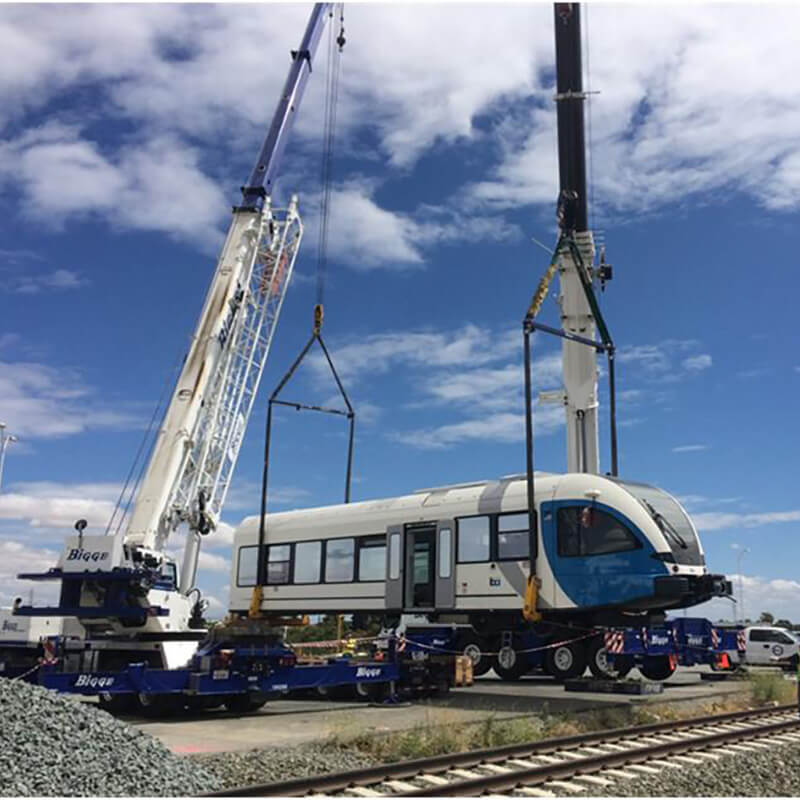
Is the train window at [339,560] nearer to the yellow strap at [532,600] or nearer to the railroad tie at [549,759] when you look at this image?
the yellow strap at [532,600]

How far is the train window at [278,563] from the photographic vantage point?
22.9 metres

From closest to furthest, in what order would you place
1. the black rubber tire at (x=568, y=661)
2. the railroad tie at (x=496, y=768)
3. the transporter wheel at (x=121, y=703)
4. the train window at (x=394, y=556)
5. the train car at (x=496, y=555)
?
the railroad tie at (x=496, y=768)
the transporter wheel at (x=121, y=703)
the train car at (x=496, y=555)
the black rubber tire at (x=568, y=661)
the train window at (x=394, y=556)

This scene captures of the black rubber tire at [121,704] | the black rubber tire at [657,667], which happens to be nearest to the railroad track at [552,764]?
the black rubber tire at [657,667]

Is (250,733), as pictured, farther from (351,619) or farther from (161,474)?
(351,619)

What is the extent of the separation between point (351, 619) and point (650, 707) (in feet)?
31.7

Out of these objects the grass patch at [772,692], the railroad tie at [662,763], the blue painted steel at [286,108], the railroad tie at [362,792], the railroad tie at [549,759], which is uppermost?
the blue painted steel at [286,108]

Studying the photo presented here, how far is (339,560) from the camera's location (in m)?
21.4

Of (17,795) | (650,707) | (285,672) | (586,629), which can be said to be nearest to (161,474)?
(285,672)

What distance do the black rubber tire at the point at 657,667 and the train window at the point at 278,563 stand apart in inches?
341

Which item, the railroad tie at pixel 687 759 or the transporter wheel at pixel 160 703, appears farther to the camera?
the transporter wheel at pixel 160 703

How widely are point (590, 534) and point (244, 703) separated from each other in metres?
6.65

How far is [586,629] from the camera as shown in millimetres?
17891

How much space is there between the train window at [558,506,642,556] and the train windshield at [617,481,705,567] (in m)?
0.63

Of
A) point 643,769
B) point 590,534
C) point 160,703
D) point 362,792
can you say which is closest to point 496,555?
point 590,534
